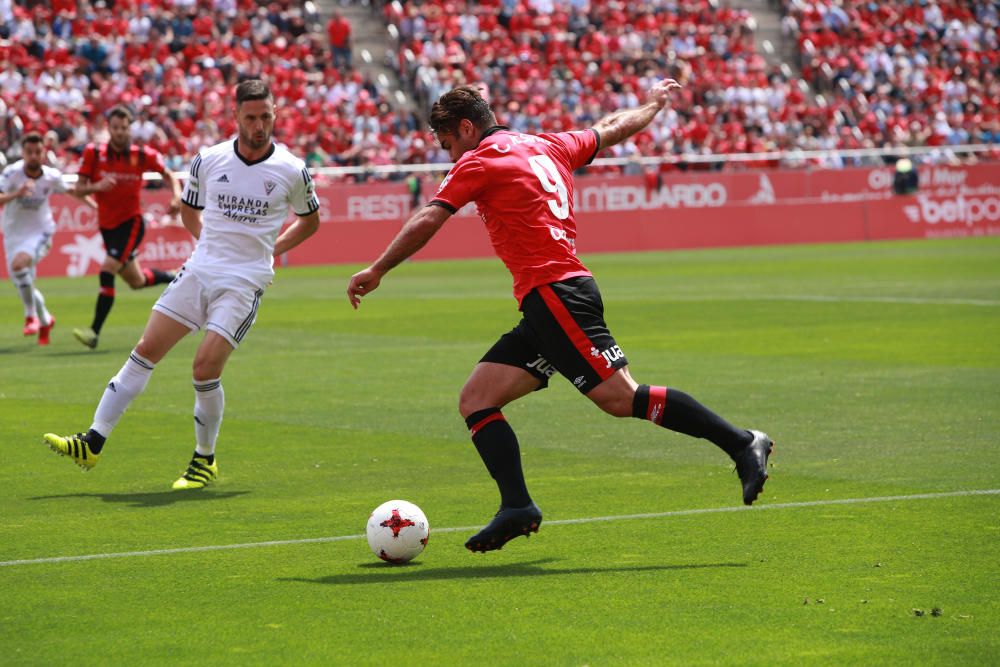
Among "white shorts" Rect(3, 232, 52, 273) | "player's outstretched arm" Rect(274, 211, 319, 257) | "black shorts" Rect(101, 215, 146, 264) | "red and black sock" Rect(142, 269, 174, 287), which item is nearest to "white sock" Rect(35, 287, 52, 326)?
"white shorts" Rect(3, 232, 52, 273)

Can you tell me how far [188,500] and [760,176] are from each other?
3228 cm

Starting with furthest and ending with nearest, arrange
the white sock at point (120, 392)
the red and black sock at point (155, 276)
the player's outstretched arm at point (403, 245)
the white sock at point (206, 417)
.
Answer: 1. the red and black sock at point (155, 276)
2. the white sock at point (206, 417)
3. the white sock at point (120, 392)
4. the player's outstretched arm at point (403, 245)

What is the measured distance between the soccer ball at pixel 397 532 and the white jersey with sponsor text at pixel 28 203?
12.8m

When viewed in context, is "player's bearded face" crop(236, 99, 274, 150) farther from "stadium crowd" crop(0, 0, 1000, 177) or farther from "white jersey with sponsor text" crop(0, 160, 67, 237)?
"stadium crowd" crop(0, 0, 1000, 177)

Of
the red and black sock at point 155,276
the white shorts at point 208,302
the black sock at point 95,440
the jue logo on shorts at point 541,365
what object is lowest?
the black sock at point 95,440

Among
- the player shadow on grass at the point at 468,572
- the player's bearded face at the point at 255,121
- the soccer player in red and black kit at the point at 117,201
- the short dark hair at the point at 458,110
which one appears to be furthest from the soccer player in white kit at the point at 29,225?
the player shadow on grass at the point at 468,572

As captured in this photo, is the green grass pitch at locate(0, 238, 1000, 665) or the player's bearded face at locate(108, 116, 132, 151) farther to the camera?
the player's bearded face at locate(108, 116, 132, 151)

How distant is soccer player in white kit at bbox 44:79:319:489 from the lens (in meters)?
9.14

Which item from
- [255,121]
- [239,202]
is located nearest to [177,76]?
[239,202]

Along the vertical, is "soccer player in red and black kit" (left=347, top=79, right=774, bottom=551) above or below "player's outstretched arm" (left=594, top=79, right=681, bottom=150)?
below

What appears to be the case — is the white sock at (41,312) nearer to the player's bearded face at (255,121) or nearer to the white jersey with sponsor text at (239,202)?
the white jersey with sponsor text at (239,202)

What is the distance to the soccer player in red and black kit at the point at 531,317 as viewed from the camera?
707 cm

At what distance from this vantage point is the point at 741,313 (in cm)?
2066

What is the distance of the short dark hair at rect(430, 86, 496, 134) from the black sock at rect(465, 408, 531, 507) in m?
1.26
